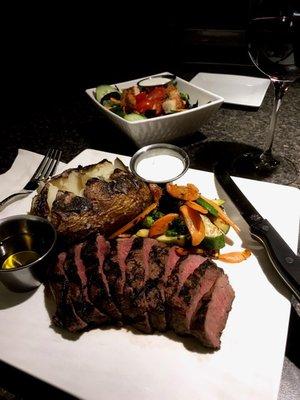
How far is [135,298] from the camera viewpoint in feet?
4.88

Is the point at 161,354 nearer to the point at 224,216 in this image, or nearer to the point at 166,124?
the point at 224,216

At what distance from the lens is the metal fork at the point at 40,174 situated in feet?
7.34

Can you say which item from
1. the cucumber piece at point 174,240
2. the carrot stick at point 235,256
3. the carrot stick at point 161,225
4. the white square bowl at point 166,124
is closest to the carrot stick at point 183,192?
the carrot stick at point 161,225

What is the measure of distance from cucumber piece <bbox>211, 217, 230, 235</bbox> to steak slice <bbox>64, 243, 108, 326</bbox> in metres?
0.76

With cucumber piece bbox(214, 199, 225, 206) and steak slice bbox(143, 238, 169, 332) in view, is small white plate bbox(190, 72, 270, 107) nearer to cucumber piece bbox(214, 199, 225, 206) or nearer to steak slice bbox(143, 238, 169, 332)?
cucumber piece bbox(214, 199, 225, 206)

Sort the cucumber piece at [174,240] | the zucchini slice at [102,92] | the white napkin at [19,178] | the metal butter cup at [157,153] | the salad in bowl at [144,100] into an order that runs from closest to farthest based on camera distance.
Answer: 1. the cucumber piece at [174,240]
2. the white napkin at [19,178]
3. the metal butter cup at [157,153]
4. the salad in bowl at [144,100]
5. the zucchini slice at [102,92]

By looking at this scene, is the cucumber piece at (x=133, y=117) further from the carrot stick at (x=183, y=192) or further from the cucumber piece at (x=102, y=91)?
the carrot stick at (x=183, y=192)

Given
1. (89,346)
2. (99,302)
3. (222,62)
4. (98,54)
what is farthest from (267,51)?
(98,54)

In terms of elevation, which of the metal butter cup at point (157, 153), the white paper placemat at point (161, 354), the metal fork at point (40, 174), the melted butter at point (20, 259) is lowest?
the white paper placemat at point (161, 354)

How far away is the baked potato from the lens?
71.0 inches

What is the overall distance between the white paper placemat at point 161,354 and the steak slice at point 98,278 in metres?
0.11

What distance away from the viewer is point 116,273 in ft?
5.15

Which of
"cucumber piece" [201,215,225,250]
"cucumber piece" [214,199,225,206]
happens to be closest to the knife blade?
"cucumber piece" [214,199,225,206]

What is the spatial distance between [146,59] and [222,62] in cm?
103
